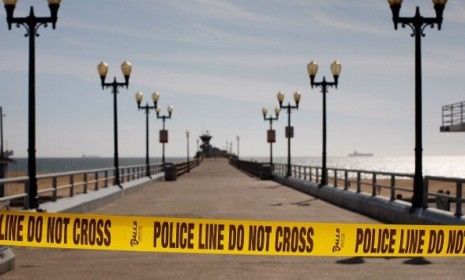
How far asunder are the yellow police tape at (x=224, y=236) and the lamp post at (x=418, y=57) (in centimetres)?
613

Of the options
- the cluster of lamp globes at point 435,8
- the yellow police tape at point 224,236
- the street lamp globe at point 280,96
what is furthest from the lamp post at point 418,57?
the street lamp globe at point 280,96

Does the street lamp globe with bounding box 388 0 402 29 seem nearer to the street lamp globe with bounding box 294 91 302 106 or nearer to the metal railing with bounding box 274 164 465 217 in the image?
the metal railing with bounding box 274 164 465 217

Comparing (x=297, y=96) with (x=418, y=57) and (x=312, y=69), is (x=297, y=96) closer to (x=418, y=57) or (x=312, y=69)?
(x=312, y=69)

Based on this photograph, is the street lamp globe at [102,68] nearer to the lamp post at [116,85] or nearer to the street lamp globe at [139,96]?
the lamp post at [116,85]

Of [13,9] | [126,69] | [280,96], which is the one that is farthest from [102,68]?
[280,96]

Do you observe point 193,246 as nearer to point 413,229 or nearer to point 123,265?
point 123,265

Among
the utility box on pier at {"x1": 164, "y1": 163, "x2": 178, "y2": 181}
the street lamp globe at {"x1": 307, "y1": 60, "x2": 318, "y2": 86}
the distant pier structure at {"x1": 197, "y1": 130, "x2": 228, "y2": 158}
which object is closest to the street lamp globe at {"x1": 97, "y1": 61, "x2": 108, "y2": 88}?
the street lamp globe at {"x1": 307, "y1": 60, "x2": 318, "y2": 86}

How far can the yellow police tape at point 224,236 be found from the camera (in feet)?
31.1

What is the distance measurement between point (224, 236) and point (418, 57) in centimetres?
867

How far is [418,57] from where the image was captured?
1655 centimetres

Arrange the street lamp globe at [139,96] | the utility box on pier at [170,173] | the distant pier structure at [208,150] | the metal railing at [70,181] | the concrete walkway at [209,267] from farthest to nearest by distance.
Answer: the distant pier structure at [208,150], the utility box on pier at [170,173], the street lamp globe at [139,96], the metal railing at [70,181], the concrete walkway at [209,267]

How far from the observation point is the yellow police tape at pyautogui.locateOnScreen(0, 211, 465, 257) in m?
9.48

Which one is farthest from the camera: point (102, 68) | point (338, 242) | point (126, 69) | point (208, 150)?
point (208, 150)

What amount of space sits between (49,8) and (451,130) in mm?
30504
